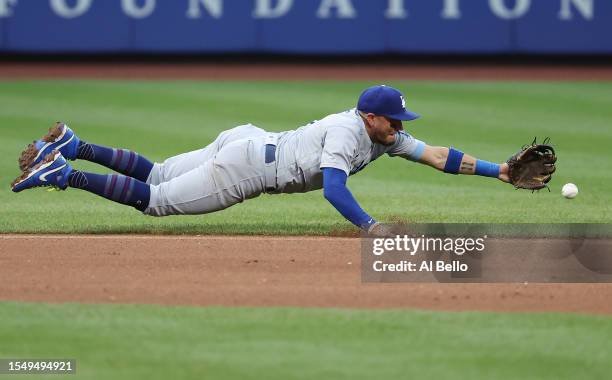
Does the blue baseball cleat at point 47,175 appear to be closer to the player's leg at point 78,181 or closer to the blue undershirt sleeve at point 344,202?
the player's leg at point 78,181

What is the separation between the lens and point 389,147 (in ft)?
26.3

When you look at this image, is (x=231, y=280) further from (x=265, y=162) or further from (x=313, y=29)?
(x=313, y=29)

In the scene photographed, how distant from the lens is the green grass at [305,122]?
30.0 feet

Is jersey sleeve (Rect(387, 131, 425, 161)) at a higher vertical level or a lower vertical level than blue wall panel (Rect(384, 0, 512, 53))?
lower

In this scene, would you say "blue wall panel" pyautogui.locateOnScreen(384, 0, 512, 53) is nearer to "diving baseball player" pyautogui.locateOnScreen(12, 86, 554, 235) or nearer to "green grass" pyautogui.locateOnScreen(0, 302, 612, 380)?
"diving baseball player" pyautogui.locateOnScreen(12, 86, 554, 235)

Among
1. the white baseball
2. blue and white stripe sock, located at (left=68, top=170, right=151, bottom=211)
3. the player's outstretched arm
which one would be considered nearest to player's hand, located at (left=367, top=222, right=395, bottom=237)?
the player's outstretched arm

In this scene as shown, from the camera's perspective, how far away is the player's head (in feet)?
24.7

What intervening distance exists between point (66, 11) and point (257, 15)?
113 inches

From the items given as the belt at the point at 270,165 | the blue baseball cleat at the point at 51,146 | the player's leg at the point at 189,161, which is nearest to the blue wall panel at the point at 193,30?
the player's leg at the point at 189,161

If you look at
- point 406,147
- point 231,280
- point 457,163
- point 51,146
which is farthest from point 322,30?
point 231,280

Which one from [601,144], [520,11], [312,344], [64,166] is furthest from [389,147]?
[520,11]

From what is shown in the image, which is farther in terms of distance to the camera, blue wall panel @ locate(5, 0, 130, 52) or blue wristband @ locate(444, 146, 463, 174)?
blue wall panel @ locate(5, 0, 130, 52)

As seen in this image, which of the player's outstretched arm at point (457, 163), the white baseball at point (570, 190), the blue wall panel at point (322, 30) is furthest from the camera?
the blue wall panel at point (322, 30)

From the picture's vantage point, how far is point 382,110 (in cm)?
754
